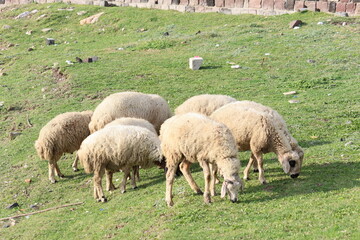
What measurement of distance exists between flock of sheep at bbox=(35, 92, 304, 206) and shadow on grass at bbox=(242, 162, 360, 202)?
8.5 inches

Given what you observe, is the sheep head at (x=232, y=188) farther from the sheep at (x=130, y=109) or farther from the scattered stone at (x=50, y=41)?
the scattered stone at (x=50, y=41)

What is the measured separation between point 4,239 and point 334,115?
308 inches

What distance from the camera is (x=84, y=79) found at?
61.4 feet

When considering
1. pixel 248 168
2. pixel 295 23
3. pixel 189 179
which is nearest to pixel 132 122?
pixel 189 179

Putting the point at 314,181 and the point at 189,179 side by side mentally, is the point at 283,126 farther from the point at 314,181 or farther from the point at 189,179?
the point at 189,179

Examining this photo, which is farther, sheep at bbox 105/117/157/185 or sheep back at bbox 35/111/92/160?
sheep back at bbox 35/111/92/160

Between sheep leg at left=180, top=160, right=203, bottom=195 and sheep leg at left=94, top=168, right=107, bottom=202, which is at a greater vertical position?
sheep leg at left=180, top=160, right=203, bottom=195

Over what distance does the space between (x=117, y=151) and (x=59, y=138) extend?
2.46 meters

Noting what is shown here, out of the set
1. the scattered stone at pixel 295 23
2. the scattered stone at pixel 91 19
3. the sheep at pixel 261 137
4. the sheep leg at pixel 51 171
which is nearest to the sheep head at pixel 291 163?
the sheep at pixel 261 137

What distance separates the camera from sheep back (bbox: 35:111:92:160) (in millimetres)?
12367

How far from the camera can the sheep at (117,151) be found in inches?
412

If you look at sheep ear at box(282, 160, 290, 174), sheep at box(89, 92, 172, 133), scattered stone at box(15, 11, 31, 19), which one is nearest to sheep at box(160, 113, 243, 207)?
sheep ear at box(282, 160, 290, 174)

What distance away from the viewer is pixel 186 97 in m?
16.5

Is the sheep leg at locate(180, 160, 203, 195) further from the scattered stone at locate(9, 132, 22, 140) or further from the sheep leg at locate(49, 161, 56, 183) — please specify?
the scattered stone at locate(9, 132, 22, 140)
